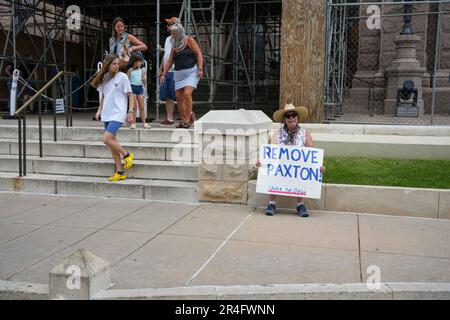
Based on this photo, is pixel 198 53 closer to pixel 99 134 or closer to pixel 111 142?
pixel 99 134

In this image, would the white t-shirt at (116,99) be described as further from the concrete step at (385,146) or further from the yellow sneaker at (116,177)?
the concrete step at (385,146)

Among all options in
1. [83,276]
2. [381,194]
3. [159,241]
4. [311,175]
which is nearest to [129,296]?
[83,276]

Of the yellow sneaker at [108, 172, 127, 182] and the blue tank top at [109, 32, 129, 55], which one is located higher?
the blue tank top at [109, 32, 129, 55]

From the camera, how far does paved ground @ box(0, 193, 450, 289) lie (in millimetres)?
4375

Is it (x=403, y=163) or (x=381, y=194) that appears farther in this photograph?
(x=403, y=163)

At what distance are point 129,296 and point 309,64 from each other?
5530mm

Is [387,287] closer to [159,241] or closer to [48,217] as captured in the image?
[159,241]

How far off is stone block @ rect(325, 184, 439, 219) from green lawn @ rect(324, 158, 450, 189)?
0.60 feet

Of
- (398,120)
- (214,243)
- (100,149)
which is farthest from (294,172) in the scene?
(398,120)

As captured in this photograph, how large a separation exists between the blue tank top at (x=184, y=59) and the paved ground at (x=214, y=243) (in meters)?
2.68

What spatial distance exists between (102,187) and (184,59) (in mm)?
2671

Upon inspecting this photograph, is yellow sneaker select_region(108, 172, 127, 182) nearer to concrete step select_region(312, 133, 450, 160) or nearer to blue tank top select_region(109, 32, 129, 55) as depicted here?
blue tank top select_region(109, 32, 129, 55)

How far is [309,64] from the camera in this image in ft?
27.2

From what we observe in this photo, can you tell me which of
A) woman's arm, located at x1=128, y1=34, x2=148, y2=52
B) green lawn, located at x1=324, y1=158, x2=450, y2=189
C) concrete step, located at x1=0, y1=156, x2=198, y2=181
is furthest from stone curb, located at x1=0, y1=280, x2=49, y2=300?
woman's arm, located at x1=128, y1=34, x2=148, y2=52
